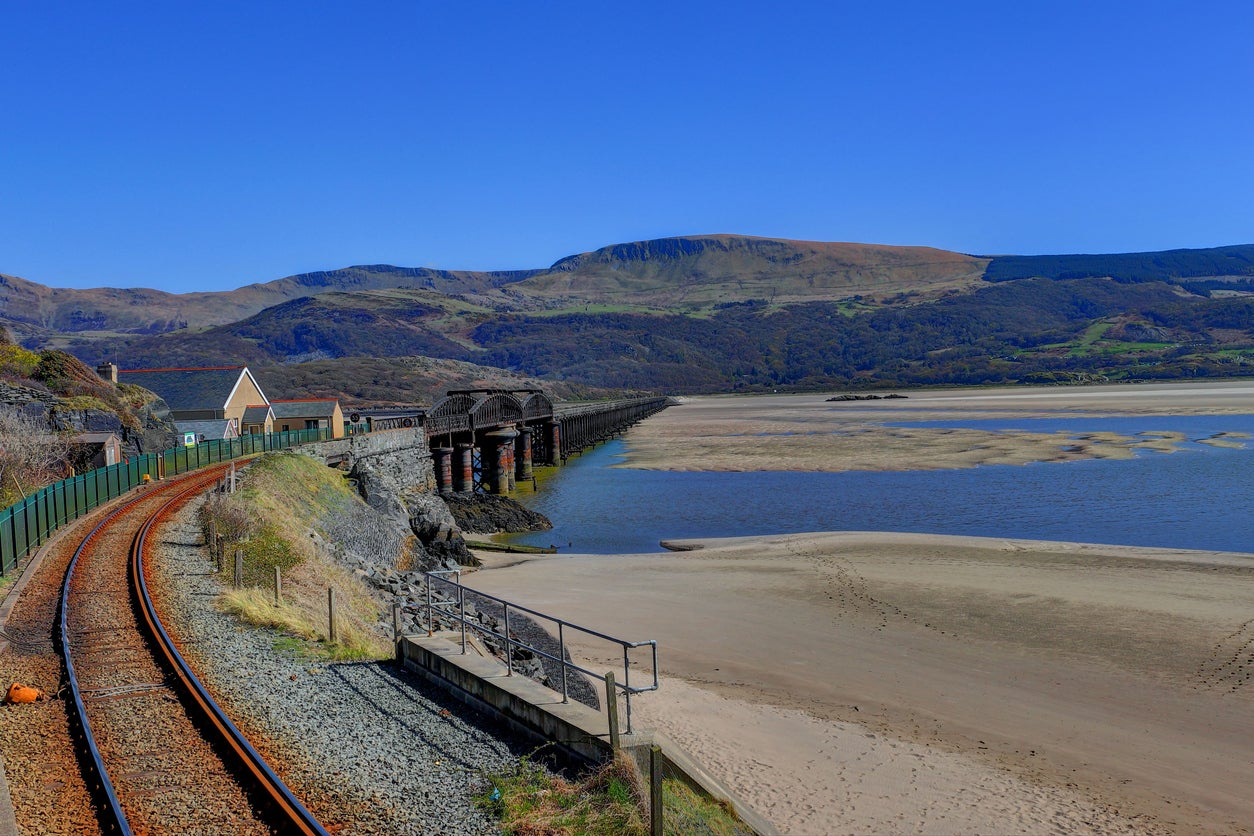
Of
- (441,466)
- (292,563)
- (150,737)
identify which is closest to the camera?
(150,737)

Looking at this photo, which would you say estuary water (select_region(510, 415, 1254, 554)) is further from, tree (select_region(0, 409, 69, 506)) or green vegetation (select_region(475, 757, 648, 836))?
green vegetation (select_region(475, 757, 648, 836))

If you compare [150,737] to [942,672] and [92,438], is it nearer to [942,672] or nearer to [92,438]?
[942,672]

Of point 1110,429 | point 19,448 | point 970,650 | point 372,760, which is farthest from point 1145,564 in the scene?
point 1110,429

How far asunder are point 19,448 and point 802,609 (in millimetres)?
23937

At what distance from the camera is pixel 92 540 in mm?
22812

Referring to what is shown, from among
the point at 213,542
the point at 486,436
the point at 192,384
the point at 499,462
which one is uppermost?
the point at 192,384

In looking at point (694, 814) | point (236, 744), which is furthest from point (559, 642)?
point (236, 744)

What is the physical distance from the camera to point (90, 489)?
1125 inches

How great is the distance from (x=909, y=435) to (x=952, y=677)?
2683 inches

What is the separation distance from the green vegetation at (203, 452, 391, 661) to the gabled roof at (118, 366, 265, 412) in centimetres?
2352

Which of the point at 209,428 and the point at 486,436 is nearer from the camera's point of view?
the point at 209,428

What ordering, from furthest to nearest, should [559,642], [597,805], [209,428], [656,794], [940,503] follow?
[209,428] → [940,503] → [559,642] → [597,805] → [656,794]

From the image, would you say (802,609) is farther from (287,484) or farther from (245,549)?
(287,484)

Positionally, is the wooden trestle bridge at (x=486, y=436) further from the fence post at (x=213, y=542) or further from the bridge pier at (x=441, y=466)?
the fence post at (x=213, y=542)
